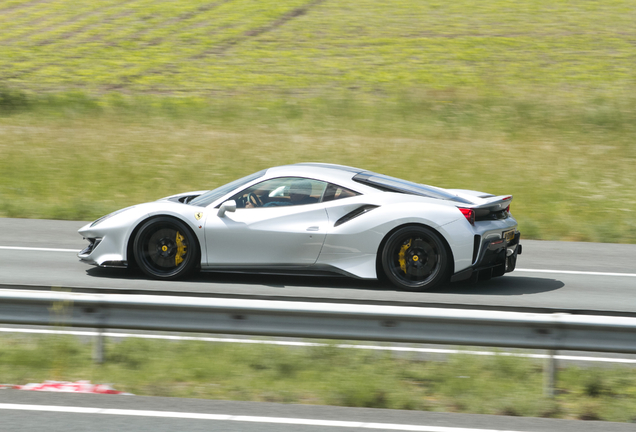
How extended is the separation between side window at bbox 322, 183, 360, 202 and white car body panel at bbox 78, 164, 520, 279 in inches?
2.1

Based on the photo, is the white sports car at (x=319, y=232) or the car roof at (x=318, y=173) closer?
the white sports car at (x=319, y=232)

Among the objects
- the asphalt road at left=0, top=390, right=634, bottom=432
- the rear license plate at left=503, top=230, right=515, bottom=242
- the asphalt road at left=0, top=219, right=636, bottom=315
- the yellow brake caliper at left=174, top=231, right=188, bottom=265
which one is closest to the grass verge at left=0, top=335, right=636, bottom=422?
the asphalt road at left=0, top=390, right=634, bottom=432

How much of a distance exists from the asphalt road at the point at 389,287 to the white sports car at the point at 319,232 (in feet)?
0.68

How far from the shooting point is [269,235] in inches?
305

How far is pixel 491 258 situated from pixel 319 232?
5.58 ft

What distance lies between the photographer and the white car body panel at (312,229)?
755 cm

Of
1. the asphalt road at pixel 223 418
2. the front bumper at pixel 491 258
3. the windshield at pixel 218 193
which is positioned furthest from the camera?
the windshield at pixel 218 193

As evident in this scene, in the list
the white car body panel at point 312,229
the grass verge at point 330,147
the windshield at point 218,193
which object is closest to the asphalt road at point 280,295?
the white car body panel at point 312,229

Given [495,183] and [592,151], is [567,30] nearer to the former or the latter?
[592,151]

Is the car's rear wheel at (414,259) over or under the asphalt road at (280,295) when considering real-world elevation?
over

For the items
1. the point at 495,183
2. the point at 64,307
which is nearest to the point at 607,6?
the point at 495,183

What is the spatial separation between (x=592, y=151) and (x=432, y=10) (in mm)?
12555

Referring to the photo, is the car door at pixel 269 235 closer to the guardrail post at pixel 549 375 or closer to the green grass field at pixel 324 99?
the guardrail post at pixel 549 375

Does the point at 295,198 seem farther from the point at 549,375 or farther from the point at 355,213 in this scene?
the point at 549,375
